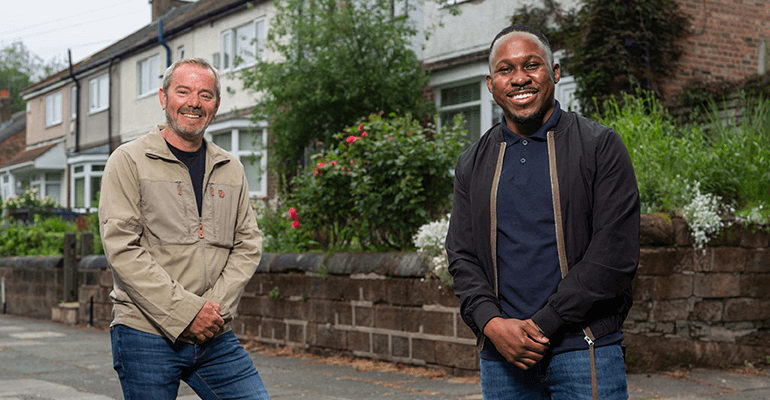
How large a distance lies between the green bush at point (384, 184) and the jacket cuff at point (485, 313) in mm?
5677

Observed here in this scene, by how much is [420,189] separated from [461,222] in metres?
5.58

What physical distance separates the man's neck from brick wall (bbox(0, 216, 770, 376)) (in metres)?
4.35

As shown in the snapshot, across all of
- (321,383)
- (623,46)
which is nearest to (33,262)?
(321,383)

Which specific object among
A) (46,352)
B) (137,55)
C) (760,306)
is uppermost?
(137,55)

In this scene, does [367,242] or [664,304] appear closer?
[664,304]

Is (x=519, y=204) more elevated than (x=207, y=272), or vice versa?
(x=519, y=204)

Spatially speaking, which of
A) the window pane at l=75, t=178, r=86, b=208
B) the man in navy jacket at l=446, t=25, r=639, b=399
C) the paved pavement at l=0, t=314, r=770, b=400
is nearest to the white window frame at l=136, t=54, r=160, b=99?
the window pane at l=75, t=178, r=86, b=208

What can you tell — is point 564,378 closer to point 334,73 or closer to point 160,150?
point 160,150

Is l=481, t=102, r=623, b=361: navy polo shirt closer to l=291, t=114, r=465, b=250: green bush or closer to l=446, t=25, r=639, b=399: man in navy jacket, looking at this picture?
l=446, t=25, r=639, b=399: man in navy jacket

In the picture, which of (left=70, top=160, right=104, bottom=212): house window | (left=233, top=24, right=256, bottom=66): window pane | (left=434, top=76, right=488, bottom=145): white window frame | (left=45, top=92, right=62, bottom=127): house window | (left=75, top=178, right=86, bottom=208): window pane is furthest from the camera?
(left=45, top=92, right=62, bottom=127): house window

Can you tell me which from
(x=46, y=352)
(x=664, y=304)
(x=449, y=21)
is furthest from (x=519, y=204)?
(x=449, y=21)

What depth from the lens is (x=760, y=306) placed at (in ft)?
25.8

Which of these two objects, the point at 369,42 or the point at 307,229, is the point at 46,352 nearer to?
the point at 307,229

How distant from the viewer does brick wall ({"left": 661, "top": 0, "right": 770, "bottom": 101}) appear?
1302 cm
